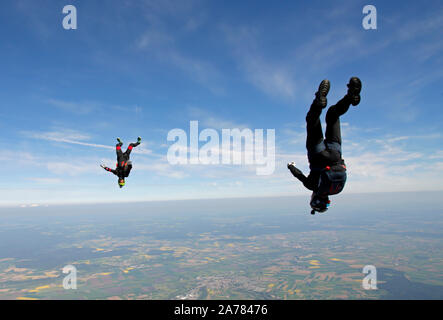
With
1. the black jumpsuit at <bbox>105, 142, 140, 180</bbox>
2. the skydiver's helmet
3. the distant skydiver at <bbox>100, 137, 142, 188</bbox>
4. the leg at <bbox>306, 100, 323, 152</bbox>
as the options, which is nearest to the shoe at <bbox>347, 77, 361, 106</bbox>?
the leg at <bbox>306, 100, 323, 152</bbox>

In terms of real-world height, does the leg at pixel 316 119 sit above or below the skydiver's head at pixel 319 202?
above

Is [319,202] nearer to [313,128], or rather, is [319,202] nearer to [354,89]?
[313,128]

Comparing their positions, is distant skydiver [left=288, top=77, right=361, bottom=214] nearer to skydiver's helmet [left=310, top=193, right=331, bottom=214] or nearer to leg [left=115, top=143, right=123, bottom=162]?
skydiver's helmet [left=310, top=193, right=331, bottom=214]

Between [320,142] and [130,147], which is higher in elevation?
[130,147]

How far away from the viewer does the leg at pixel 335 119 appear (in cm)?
278

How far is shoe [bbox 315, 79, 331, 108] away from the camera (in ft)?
8.72

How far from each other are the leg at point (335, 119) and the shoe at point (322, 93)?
0.73 feet

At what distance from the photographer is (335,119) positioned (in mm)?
3102

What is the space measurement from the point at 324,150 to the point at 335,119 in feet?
1.47

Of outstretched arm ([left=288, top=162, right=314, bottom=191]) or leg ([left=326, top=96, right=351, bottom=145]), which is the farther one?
outstretched arm ([left=288, top=162, right=314, bottom=191])
